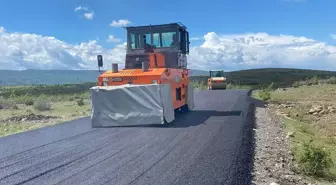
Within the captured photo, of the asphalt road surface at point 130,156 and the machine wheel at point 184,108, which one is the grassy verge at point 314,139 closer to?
the asphalt road surface at point 130,156

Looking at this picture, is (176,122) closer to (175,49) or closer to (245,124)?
(245,124)

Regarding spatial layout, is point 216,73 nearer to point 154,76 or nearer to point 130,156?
point 154,76

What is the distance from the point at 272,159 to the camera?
26.1 ft

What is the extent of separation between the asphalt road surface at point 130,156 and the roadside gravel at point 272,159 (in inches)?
9.3

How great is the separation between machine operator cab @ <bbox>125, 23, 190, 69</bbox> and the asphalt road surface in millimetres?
3848

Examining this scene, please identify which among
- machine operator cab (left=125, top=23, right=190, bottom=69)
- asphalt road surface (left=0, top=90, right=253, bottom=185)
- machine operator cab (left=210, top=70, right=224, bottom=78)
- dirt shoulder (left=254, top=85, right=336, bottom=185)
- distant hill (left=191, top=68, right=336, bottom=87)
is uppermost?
machine operator cab (left=125, top=23, right=190, bottom=69)

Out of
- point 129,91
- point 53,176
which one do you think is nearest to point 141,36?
point 129,91

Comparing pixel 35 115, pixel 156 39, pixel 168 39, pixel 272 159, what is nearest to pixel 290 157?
pixel 272 159

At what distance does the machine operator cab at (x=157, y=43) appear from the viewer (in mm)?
14742

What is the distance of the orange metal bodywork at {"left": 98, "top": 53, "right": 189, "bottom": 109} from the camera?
42.3 feet

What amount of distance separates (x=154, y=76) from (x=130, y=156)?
5443 millimetres

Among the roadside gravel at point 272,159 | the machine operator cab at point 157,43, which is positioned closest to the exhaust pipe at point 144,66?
the machine operator cab at point 157,43

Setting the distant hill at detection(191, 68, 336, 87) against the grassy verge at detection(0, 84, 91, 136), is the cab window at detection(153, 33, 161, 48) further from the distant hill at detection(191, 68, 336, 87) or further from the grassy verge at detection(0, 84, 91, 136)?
the distant hill at detection(191, 68, 336, 87)

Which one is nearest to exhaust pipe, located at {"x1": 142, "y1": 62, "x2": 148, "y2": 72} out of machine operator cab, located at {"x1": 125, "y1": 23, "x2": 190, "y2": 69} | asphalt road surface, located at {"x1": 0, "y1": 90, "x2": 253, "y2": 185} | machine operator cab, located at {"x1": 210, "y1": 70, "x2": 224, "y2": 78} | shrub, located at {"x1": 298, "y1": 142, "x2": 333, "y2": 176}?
machine operator cab, located at {"x1": 125, "y1": 23, "x2": 190, "y2": 69}
